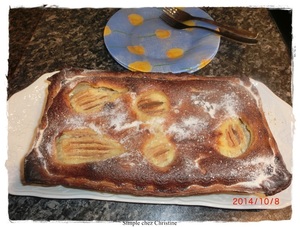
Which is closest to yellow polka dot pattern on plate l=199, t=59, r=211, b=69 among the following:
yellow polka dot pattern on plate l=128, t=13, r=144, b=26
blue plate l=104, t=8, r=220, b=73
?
blue plate l=104, t=8, r=220, b=73

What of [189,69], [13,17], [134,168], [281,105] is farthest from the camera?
[13,17]

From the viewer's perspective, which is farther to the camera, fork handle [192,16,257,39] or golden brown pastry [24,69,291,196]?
fork handle [192,16,257,39]

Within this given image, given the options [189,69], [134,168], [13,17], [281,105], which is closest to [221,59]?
[189,69]

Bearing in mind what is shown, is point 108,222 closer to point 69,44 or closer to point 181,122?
point 181,122

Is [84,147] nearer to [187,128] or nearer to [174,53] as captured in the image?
[187,128]

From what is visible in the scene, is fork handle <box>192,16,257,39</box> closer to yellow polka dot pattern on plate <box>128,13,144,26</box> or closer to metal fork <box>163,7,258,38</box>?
metal fork <box>163,7,258,38</box>

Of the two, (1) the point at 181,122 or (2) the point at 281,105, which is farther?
(2) the point at 281,105

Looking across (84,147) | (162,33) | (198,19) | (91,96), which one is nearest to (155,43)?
(162,33)
